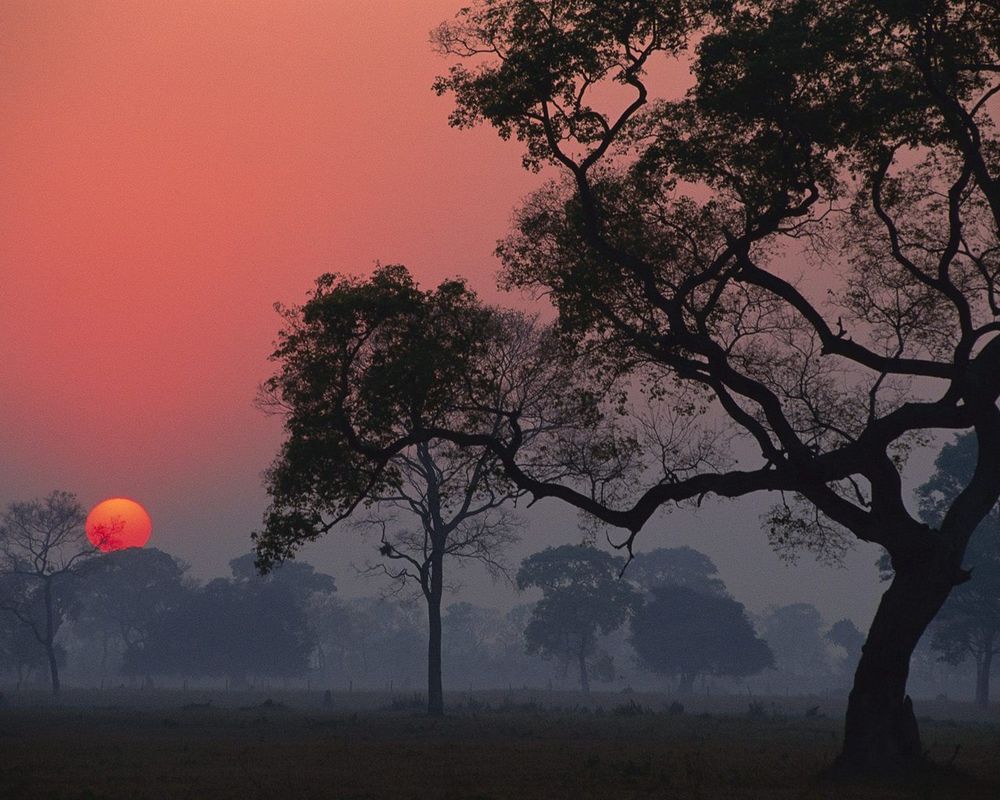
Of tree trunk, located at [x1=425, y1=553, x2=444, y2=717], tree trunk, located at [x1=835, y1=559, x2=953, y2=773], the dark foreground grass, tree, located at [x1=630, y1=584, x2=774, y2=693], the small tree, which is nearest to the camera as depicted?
the dark foreground grass

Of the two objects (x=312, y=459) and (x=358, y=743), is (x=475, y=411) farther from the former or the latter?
(x=358, y=743)

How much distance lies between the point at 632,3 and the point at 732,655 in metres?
118

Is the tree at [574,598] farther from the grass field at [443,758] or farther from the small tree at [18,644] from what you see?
the grass field at [443,758]

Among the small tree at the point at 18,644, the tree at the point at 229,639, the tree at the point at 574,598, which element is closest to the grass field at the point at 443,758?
the tree at the point at 574,598

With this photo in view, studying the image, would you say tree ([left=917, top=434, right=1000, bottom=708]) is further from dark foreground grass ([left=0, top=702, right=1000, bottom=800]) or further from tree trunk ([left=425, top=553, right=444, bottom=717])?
tree trunk ([left=425, top=553, right=444, bottom=717])

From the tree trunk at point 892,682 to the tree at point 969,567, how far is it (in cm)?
6823

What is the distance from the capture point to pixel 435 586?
6222cm

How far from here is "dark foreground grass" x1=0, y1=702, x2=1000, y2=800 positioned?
22938mm

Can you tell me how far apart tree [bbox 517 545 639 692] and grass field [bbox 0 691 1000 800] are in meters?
79.6

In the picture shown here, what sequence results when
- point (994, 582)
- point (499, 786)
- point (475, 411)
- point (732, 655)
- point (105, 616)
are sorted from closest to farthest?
point (499, 786) < point (475, 411) < point (994, 582) < point (732, 655) < point (105, 616)

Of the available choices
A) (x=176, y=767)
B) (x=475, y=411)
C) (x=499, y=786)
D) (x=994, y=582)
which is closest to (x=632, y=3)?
(x=475, y=411)

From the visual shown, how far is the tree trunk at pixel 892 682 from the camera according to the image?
24.4m

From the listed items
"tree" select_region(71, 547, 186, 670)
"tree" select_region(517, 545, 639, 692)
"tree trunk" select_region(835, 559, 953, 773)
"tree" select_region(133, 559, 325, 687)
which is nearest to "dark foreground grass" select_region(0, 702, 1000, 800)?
"tree trunk" select_region(835, 559, 953, 773)

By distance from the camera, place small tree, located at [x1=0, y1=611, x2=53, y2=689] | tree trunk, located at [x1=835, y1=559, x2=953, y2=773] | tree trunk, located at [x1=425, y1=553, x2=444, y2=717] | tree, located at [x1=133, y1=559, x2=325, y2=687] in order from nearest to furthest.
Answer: tree trunk, located at [x1=835, y1=559, x2=953, y2=773]
tree trunk, located at [x1=425, y1=553, x2=444, y2=717]
small tree, located at [x1=0, y1=611, x2=53, y2=689]
tree, located at [x1=133, y1=559, x2=325, y2=687]
